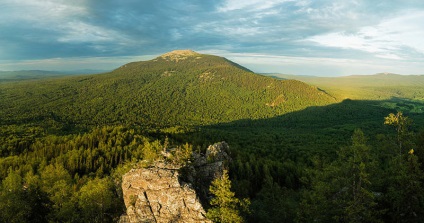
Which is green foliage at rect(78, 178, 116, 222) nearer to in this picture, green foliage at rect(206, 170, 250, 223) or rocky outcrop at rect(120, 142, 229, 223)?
rocky outcrop at rect(120, 142, 229, 223)

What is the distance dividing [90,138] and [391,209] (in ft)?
414

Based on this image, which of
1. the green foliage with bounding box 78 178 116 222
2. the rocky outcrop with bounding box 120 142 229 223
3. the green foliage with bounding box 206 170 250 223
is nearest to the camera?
the green foliage with bounding box 206 170 250 223

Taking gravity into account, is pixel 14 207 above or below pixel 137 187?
below

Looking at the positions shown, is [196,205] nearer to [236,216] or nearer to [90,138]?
[236,216]

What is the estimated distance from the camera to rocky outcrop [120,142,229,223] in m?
37.3

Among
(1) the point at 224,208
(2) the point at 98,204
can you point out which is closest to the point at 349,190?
(1) the point at 224,208

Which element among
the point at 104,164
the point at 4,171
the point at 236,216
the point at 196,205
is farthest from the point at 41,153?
the point at 236,216

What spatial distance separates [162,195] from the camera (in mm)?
39219

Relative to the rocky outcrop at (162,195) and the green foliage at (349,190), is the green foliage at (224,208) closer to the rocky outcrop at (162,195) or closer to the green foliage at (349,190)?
the rocky outcrop at (162,195)

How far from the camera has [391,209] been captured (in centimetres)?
3562

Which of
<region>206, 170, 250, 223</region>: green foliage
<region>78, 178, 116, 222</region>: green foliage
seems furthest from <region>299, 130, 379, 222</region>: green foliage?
<region>78, 178, 116, 222</region>: green foliage

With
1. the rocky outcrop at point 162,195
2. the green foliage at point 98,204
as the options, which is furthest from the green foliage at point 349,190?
the green foliage at point 98,204

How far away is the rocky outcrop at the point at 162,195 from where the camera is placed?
37281 mm

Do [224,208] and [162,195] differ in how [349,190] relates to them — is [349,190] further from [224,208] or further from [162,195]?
[162,195]
